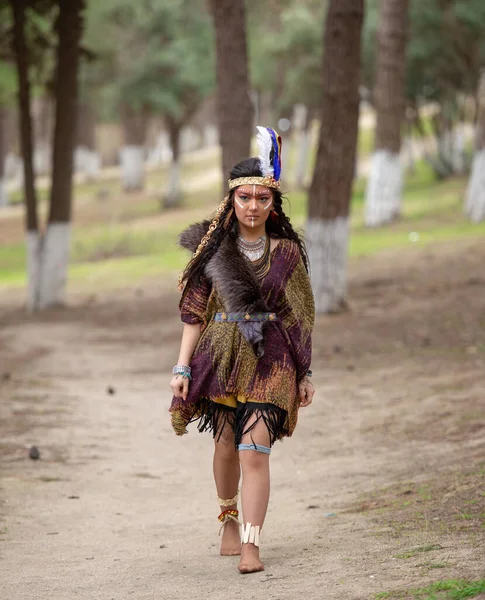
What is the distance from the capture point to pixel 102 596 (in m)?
5.04

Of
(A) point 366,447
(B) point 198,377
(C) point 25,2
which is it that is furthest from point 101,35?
(B) point 198,377

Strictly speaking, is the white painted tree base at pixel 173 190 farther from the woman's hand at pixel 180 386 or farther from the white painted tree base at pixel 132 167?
Answer: the woman's hand at pixel 180 386

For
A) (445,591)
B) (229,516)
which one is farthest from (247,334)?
(445,591)

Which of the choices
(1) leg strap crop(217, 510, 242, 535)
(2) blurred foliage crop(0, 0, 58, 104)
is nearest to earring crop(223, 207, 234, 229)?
(1) leg strap crop(217, 510, 242, 535)

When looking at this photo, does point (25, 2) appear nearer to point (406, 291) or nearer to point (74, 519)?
point (406, 291)

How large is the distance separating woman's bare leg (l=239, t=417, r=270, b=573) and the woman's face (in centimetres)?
94

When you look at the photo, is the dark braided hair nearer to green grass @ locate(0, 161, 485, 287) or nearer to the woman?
the woman

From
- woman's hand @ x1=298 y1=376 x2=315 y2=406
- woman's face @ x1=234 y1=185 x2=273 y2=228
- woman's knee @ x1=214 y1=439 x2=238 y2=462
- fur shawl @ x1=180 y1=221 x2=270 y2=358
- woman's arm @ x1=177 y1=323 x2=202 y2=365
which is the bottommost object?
woman's knee @ x1=214 y1=439 x2=238 y2=462

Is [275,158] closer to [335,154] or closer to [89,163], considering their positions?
[335,154]

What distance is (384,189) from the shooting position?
89.1 feet

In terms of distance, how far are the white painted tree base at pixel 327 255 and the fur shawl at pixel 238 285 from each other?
9.28 metres

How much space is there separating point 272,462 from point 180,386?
3.40 m

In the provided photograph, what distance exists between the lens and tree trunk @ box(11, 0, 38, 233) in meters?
18.2

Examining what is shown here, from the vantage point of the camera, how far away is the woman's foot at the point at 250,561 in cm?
516
